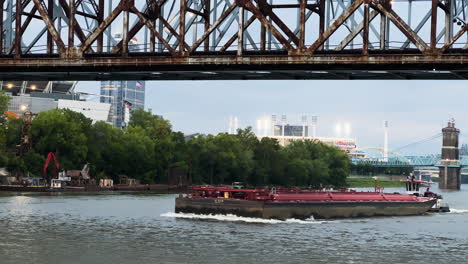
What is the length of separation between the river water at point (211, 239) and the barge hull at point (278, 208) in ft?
3.14

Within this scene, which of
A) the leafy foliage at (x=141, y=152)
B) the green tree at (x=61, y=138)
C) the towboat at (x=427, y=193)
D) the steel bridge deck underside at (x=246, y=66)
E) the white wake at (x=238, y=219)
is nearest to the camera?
the steel bridge deck underside at (x=246, y=66)

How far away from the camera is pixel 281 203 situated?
71.0 metres

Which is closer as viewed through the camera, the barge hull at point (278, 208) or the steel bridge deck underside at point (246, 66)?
the steel bridge deck underside at point (246, 66)

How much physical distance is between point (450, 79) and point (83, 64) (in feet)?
61.1

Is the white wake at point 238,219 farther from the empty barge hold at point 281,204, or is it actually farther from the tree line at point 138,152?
the tree line at point 138,152

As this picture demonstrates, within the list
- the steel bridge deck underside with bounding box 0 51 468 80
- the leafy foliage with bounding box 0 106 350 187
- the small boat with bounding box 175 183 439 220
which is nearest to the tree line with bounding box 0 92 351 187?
the leafy foliage with bounding box 0 106 350 187

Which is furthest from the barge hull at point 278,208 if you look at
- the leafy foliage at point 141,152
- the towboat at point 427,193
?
the leafy foliage at point 141,152

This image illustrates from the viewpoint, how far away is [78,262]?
40844 millimetres

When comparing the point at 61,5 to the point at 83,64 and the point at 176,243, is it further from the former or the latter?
the point at 176,243

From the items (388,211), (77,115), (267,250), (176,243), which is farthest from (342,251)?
(77,115)

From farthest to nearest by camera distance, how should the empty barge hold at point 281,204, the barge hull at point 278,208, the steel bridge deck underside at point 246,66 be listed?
the empty barge hold at point 281,204 < the barge hull at point 278,208 < the steel bridge deck underside at point 246,66

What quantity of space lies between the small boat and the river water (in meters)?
1.12

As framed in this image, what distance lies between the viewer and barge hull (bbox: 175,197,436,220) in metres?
69.4

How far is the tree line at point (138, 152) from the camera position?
460 ft
